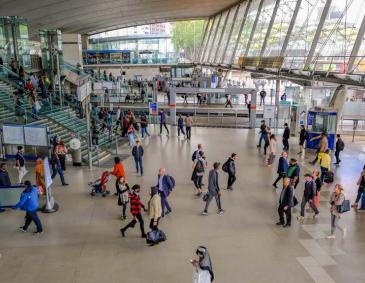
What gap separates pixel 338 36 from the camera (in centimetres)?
1588

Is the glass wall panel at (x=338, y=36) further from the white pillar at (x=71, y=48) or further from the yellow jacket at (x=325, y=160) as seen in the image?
the white pillar at (x=71, y=48)

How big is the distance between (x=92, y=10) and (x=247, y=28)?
58.7 feet

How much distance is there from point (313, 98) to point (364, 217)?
1253 cm

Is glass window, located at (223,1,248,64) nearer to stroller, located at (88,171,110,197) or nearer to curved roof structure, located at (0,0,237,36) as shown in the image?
curved roof structure, located at (0,0,237,36)

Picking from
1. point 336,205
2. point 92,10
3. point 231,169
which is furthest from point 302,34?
point 92,10

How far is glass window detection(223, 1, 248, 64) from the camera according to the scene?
3406 centimetres

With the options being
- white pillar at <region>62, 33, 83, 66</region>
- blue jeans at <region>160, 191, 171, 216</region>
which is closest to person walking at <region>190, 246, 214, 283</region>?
blue jeans at <region>160, 191, 171, 216</region>

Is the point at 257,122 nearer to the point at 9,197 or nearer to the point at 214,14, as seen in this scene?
the point at 9,197

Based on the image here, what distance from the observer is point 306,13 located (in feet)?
64.7

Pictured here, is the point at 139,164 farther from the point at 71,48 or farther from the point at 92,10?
the point at 92,10

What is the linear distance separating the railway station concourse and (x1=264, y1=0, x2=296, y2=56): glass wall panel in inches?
4.2

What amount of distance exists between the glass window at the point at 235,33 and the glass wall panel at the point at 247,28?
1.88 m

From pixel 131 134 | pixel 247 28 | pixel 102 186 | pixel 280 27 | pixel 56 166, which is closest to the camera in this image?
pixel 102 186

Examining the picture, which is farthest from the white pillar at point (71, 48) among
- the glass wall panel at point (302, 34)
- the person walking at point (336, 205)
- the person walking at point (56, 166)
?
the person walking at point (336, 205)
